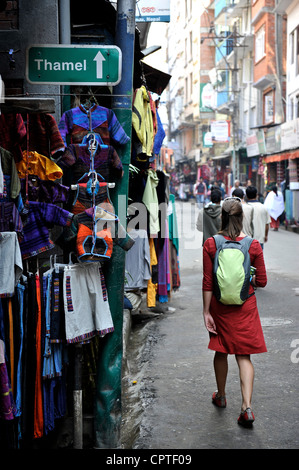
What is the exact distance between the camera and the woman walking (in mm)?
4766

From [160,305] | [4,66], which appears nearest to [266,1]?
[160,305]

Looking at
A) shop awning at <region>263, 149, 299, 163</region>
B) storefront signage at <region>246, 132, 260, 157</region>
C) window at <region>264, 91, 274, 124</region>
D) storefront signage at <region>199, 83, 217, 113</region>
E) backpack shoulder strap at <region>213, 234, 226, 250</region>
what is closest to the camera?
backpack shoulder strap at <region>213, 234, 226, 250</region>

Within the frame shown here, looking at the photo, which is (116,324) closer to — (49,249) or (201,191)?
(49,249)

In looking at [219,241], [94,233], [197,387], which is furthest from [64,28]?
[197,387]

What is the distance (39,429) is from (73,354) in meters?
0.56

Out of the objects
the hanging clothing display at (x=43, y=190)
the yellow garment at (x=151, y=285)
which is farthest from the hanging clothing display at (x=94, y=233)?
the yellow garment at (x=151, y=285)

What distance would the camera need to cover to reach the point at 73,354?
432 centimetres

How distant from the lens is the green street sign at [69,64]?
4117mm

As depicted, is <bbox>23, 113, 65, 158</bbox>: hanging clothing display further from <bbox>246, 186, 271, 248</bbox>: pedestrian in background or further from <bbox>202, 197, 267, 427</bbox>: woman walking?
<bbox>246, 186, 271, 248</bbox>: pedestrian in background

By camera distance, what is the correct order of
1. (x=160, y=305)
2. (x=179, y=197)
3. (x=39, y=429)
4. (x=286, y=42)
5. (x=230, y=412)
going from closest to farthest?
(x=39, y=429) < (x=230, y=412) < (x=160, y=305) < (x=286, y=42) < (x=179, y=197)

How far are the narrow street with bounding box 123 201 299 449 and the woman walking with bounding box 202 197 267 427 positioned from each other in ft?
1.03

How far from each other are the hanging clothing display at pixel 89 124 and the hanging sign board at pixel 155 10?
6159mm

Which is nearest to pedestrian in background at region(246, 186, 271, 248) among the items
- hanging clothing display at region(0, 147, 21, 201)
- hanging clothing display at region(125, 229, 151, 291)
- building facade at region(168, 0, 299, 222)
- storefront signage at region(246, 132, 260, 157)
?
hanging clothing display at region(125, 229, 151, 291)
